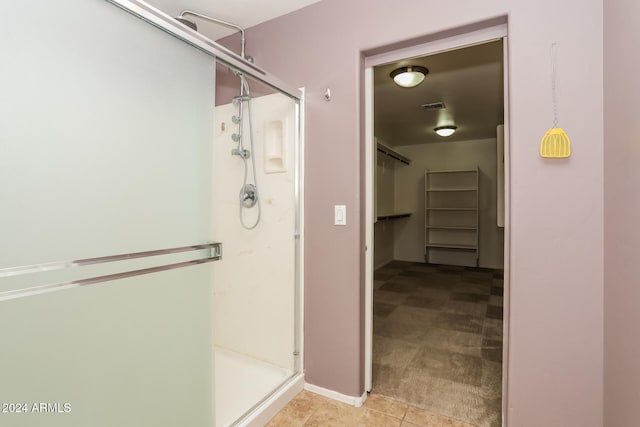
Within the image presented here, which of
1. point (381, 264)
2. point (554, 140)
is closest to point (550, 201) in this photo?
point (554, 140)

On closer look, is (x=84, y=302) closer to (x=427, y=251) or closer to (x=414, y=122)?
(x=414, y=122)

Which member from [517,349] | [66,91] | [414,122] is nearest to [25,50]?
[66,91]

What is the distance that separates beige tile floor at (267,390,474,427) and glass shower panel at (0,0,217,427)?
1.69ft

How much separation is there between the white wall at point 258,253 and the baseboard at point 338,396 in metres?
0.19

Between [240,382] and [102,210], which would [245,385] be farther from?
[102,210]

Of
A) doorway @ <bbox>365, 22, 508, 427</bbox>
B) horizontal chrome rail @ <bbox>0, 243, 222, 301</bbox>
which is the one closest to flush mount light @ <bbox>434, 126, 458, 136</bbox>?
doorway @ <bbox>365, 22, 508, 427</bbox>

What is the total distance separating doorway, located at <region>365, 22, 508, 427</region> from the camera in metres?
1.94

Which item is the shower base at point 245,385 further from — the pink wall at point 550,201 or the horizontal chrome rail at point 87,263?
the pink wall at point 550,201

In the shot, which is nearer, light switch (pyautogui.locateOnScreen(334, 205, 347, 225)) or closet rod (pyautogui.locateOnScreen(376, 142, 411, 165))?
light switch (pyautogui.locateOnScreen(334, 205, 347, 225))

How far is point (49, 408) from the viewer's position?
943 mm

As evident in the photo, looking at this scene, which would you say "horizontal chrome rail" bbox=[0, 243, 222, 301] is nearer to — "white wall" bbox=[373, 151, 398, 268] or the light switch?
the light switch

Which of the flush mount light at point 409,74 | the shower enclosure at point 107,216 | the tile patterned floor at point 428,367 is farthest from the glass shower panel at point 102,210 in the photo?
the flush mount light at point 409,74

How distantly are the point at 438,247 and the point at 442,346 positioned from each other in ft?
12.7

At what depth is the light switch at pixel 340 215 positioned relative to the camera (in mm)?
1856
